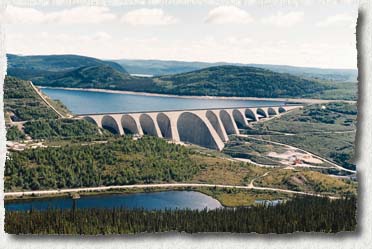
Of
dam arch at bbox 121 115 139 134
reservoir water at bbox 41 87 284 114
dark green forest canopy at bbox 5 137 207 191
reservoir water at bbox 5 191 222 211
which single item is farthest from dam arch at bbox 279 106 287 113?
reservoir water at bbox 5 191 222 211

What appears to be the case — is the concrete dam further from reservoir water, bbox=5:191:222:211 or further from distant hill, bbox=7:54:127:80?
distant hill, bbox=7:54:127:80

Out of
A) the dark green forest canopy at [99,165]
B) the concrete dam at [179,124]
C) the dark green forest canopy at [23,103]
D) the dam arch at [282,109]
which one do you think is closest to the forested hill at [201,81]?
the dam arch at [282,109]

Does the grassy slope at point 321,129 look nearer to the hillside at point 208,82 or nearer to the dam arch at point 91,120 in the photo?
the hillside at point 208,82

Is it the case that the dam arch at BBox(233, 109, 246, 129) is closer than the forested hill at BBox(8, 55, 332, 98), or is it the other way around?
the dam arch at BBox(233, 109, 246, 129)

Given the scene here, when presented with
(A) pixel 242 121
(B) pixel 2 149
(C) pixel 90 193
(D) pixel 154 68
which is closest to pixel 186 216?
(B) pixel 2 149

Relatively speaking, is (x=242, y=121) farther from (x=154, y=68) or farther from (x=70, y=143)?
(x=154, y=68)

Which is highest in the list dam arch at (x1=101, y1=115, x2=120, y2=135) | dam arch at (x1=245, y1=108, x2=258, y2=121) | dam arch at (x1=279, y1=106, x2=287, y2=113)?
dam arch at (x1=279, y1=106, x2=287, y2=113)

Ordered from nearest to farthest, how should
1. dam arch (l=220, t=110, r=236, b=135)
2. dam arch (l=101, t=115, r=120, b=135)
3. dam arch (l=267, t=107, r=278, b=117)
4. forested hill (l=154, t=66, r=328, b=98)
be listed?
dam arch (l=101, t=115, r=120, b=135) < dam arch (l=220, t=110, r=236, b=135) < dam arch (l=267, t=107, r=278, b=117) < forested hill (l=154, t=66, r=328, b=98)

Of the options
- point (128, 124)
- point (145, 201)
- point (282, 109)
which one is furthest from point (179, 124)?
point (145, 201)
